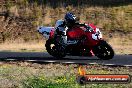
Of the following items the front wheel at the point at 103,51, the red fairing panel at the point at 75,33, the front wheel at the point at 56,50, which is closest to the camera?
the front wheel at the point at 103,51

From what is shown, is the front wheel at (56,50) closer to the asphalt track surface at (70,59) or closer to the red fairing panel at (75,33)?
the asphalt track surface at (70,59)

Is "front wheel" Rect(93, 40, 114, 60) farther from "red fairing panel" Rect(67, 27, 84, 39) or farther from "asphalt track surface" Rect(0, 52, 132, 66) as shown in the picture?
"red fairing panel" Rect(67, 27, 84, 39)

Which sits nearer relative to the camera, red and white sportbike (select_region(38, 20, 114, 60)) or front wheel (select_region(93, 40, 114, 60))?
front wheel (select_region(93, 40, 114, 60))

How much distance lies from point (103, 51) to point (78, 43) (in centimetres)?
112

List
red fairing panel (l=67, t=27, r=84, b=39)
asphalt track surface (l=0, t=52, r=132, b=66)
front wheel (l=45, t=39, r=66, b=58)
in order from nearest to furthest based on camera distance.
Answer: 1. asphalt track surface (l=0, t=52, r=132, b=66)
2. red fairing panel (l=67, t=27, r=84, b=39)
3. front wheel (l=45, t=39, r=66, b=58)

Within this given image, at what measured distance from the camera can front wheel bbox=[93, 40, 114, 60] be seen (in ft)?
56.0

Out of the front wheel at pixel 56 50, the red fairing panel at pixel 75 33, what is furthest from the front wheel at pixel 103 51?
the front wheel at pixel 56 50

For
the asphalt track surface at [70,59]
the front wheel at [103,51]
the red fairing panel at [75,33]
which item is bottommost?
the asphalt track surface at [70,59]

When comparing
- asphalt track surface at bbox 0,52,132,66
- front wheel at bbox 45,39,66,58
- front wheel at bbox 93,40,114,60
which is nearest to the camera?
asphalt track surface at bbox 0,52,132,66

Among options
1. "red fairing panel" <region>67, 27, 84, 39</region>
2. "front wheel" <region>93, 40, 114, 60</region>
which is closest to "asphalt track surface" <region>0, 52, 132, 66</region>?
"front wheel" <region>93, 40, 114, 60</region>

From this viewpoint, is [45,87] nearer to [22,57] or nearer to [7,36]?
[22,57]

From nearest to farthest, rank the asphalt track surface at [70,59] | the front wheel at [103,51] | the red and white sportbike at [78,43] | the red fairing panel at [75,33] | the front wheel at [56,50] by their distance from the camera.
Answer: the asphalt track surface at [70,59] → the front wheel at [103,51] → the red and white sportbike at [78,43] → the red fairing panel at [75,33] → the front wheel at [56,50]

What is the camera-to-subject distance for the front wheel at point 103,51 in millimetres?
17062

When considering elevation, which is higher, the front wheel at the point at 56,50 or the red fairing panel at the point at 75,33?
the red fairing panel at the point at 75,33
